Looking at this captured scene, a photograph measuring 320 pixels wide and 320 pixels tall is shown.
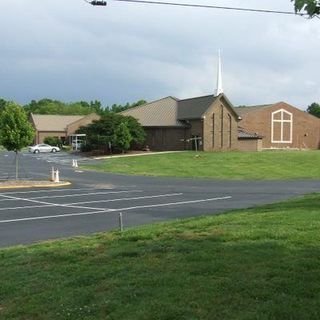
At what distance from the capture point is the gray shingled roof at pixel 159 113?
226 feet

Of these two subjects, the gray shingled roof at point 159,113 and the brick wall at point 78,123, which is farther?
the brick wall at point 78,123

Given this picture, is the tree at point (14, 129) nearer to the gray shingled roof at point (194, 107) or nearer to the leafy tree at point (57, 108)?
the gray shingled roof at point (194, 107)

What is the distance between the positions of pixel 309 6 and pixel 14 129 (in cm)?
2933

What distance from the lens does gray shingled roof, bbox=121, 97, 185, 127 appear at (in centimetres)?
6894

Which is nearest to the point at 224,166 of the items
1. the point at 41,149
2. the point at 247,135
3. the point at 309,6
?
the point at 247,135

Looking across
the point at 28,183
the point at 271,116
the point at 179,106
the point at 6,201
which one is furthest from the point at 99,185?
the point at 271,116

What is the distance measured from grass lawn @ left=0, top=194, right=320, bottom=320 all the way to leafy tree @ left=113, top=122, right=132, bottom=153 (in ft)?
176

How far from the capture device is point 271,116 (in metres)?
77.0

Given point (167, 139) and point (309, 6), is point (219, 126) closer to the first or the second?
point (167, 139)

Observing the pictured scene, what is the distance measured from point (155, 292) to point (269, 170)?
39.1 meters

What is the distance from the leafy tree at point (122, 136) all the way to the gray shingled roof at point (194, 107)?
26.8 feet

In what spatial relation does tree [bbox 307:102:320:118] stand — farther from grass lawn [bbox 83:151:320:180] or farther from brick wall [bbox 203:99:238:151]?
grass lawn [bbox 83:151:320:180]

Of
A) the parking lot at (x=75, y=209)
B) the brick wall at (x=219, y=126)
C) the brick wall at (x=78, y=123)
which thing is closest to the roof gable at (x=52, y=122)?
the brick wall at (x=78, y=123)

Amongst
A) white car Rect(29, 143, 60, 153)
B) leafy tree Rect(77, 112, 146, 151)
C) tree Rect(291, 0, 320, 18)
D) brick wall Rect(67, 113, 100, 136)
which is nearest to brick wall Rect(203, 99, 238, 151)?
leafy tree Rect(77, 112, 146, 151)
